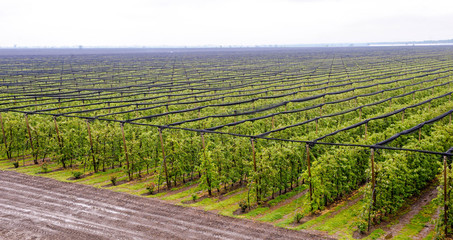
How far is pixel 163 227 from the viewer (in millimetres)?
13094

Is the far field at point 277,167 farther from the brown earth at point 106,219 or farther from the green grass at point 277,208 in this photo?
the brown earth at point 106,219

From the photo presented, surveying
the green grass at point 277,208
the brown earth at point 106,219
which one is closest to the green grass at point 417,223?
the green grass at point 277,208

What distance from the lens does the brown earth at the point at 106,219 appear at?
12.5m

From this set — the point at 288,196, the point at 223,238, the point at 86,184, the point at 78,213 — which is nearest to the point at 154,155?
the point at 86,184

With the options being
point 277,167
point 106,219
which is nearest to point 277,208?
point 277,167

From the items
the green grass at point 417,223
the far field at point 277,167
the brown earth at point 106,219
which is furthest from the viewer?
the far field at point 277,167

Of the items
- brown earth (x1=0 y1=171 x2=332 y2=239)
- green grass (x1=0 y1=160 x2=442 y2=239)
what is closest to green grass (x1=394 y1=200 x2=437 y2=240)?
green grass (x1=0 y1=160 x2=442 y2=239)

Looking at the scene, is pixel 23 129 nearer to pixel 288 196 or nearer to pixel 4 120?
pixel 4 120

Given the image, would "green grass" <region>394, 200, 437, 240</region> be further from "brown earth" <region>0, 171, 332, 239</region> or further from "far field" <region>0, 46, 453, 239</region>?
"brown earth" <region>0, 171, 332, 239</region>

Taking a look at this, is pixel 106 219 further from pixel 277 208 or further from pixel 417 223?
pixel 417 223

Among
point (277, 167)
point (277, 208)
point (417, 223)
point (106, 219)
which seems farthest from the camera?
point (277, 167)

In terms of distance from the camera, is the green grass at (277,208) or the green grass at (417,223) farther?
the green grass at (277,208)

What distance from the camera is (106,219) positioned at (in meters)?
13.8

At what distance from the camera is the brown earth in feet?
41.1
